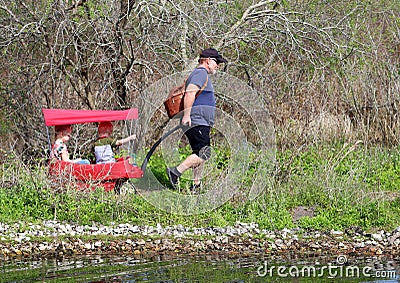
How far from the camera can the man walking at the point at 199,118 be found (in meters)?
9.49

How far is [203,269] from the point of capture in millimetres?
6941

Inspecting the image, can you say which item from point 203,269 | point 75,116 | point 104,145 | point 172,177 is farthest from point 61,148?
point 203,269

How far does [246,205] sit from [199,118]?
1.34 m

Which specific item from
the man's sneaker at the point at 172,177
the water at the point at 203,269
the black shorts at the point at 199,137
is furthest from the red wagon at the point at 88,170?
the water at the point at 203,269

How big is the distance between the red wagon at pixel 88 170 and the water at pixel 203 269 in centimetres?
189

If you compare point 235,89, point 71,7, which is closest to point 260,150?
point 235,89

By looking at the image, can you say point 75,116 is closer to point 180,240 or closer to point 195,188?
point 195,188

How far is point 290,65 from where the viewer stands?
12.1 metres

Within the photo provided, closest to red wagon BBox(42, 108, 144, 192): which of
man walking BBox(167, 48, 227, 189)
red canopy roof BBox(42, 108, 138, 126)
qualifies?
red canopy roof BBox(42, 108, 138, 126)

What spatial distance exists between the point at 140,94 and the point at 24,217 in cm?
319

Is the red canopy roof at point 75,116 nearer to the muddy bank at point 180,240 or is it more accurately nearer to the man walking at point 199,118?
the man walking at point 199,118

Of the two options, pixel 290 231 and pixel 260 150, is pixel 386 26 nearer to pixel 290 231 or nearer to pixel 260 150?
pixel 260 150

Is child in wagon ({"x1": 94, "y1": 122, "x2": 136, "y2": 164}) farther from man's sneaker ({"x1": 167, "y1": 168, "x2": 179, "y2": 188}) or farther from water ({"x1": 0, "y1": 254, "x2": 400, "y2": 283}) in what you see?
water ({"x1": 0, "y1": 254, "x2": 400, "y2": 283})

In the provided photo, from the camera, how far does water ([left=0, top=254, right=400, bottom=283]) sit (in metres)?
6.50
